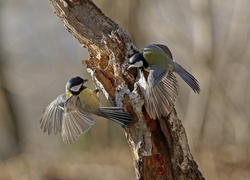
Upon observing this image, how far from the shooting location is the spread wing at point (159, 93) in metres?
2.20

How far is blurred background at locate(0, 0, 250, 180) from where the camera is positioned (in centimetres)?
631

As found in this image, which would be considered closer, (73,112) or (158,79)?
(158,79)

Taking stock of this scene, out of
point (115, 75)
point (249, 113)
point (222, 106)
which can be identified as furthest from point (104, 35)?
point (249, 113)

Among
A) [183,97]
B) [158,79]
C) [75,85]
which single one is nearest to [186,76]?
[158,79]

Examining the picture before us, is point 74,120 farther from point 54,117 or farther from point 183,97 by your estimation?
point 183,97

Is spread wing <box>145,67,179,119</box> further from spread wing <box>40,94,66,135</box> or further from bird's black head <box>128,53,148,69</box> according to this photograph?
spread wing <box>40,94,66,135</box>

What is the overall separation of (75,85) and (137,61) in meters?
0.36

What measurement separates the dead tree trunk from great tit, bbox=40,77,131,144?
0.24 feet

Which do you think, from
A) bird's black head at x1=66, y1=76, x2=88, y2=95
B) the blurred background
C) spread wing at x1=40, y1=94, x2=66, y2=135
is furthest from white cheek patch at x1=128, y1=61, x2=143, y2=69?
the blurred background

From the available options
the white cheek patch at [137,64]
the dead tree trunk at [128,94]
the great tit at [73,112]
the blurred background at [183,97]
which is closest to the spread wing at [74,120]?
the great tit at [73,112]

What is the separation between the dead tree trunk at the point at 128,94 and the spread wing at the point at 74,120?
12 centimetres

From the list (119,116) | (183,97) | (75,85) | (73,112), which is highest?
(183,97)

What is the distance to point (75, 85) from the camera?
8.29ft

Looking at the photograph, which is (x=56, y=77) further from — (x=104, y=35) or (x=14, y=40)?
(x=104, y=35)
